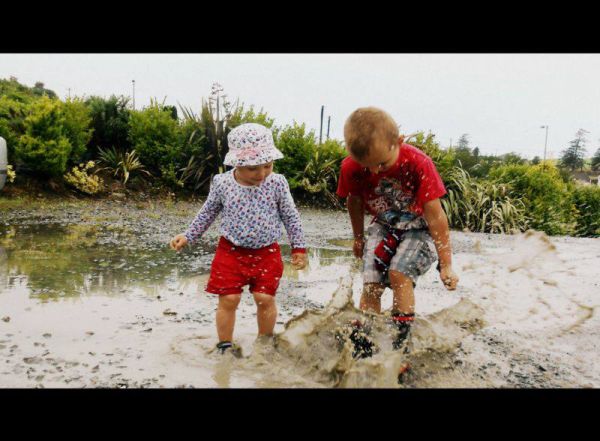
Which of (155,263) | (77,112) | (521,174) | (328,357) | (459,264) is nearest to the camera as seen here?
(328,357)

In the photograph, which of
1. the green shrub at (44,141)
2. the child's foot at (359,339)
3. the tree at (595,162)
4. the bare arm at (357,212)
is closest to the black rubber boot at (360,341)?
the child's foot at (359,339)

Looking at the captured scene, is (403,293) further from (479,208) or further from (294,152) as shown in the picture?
(294,152)

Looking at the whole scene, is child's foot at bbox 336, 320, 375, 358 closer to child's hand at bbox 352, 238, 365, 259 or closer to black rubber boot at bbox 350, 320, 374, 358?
black rubber boot at bbox 350, 320, 374, 358

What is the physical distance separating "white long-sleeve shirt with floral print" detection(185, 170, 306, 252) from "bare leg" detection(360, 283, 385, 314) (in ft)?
1.63

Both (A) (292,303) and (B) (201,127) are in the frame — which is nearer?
(A) (292,303)

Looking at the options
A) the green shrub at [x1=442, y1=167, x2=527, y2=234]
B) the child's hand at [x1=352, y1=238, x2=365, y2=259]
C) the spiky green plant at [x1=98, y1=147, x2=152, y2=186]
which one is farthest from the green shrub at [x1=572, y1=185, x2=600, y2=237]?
the child's hand at [x1=352, y1=238, x2=365, y2=259]

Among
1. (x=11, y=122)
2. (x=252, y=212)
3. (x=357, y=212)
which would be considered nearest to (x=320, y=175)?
(x=11, y=122)

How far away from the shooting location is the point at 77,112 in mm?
10602

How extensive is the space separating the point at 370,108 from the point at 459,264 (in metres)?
3.72

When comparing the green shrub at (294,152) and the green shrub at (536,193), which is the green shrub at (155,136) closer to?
the green shrub at (294,152)

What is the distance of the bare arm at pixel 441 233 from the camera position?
311 cm

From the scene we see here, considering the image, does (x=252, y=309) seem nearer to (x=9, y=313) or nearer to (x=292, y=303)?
(x=292, y=303)

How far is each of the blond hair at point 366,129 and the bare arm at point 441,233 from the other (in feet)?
1.51

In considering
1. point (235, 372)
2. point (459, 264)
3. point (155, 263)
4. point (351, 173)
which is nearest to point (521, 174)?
point (459, 264)
